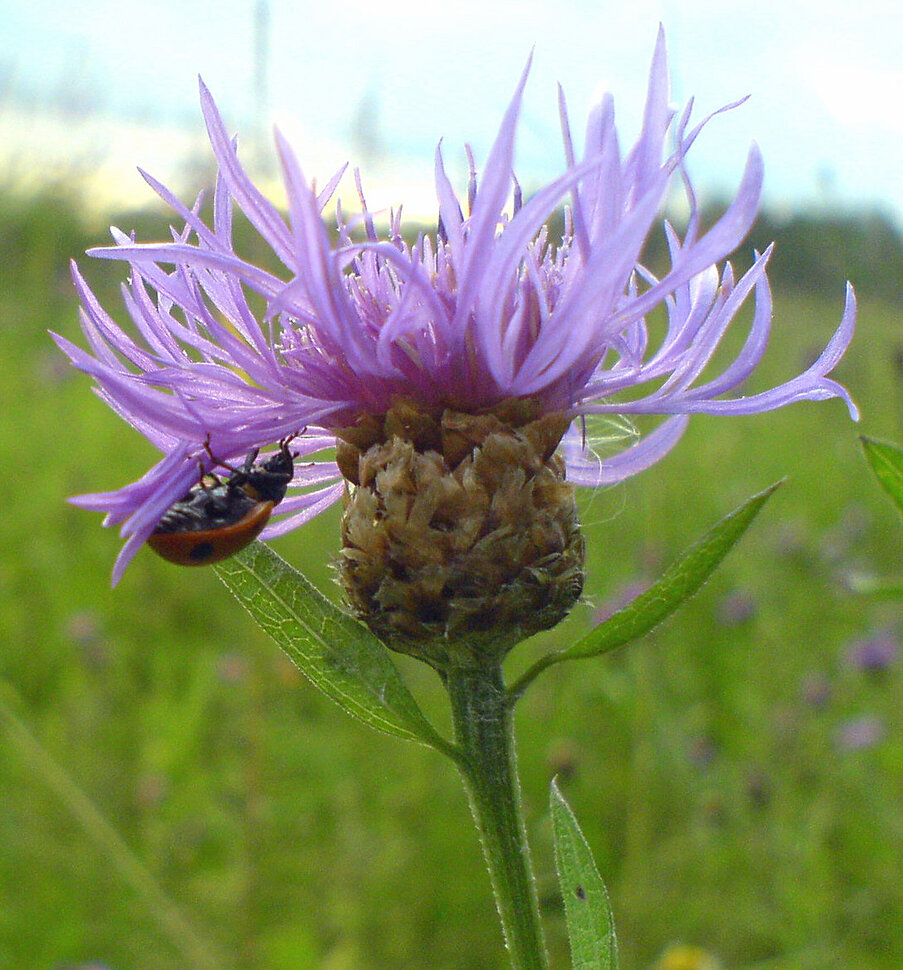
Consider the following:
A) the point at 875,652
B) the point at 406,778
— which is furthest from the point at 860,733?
the point at 406,778

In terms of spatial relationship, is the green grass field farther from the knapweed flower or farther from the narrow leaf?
the narrow leaf

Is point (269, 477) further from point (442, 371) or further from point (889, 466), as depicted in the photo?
point (889, 466)

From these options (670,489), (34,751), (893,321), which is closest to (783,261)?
(893,321)

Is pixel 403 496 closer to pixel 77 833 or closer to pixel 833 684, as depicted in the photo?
pixel 77 833

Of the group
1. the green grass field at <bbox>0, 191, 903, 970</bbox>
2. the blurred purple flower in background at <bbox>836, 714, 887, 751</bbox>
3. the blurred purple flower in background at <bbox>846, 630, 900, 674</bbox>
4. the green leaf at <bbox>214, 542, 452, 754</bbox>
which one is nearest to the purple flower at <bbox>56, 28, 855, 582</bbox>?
the green leaf at <bbox>214, 542, 452, 754</bbox>

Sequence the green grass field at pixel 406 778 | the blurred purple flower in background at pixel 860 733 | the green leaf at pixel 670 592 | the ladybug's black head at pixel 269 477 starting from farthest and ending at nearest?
the blurred purple flower in background at pixel 860 733 → the green grass field at pixel 406 778 → the ladybug's black head at pixel 269 477 → the green leaf at pixel 670 592

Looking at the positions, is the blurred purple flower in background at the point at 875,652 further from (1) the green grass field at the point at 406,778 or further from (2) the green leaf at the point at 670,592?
(2) the green leaf at the point at 670,592

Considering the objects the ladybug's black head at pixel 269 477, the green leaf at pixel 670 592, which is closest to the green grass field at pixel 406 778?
the ladybug's black head at pixel 269 477
